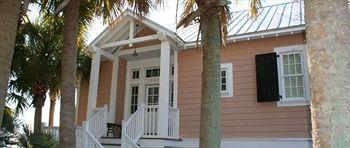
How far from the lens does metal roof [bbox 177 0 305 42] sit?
11436 mm

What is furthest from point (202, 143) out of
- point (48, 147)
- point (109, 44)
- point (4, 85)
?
point (109, 44)

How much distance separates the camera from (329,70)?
2947 millimetres

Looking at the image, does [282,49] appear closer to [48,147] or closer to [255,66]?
[255,66]

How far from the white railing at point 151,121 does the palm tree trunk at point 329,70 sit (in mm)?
8878

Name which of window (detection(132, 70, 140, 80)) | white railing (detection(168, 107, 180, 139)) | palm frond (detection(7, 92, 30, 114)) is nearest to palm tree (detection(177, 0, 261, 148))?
white railing (detection(168, 107, 180, 139))

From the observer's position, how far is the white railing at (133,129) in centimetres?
1070

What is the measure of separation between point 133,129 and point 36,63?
393cm

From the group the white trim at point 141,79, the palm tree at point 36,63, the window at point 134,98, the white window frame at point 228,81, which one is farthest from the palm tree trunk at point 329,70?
the window at point 134,98

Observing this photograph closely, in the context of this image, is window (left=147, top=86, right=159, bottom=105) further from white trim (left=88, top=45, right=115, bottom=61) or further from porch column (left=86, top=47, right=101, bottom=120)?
porch column (left=86, top=47, right=101, bottom=120)

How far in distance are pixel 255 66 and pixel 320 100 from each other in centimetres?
855

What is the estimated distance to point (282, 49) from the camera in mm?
11070

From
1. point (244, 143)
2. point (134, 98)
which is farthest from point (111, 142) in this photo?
point (244, 143)

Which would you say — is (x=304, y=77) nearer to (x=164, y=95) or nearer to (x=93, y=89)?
(x=164, y=95)

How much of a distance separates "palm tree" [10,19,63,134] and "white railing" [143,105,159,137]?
338 cm
